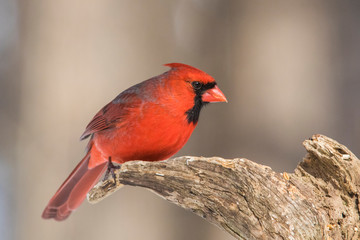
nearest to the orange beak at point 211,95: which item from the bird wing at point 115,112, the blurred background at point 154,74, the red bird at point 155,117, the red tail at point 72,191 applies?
the red bird at point 155,117

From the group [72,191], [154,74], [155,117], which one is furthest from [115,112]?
[154,74]

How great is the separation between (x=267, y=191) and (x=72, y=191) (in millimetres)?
718

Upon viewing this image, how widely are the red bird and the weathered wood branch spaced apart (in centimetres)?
9

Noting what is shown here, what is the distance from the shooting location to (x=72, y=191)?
1.59 metres

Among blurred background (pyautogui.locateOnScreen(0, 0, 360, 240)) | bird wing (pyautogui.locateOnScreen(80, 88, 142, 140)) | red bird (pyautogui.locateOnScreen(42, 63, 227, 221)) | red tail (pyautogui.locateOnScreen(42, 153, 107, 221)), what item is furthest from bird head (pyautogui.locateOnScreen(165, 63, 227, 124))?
blurred background (pyautogui.locateOnScreen(0, 0, 360, 240))

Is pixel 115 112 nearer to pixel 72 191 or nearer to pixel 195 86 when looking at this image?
pixel 195 86

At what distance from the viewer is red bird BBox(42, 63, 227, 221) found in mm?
1264

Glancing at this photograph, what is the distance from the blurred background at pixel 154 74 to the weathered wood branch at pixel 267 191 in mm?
861

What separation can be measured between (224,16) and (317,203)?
1.42 m

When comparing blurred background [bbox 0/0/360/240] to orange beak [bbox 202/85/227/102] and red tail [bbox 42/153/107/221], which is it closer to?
red tail [bbox 42/153/107/221]

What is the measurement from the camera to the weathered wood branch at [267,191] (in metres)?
1.13

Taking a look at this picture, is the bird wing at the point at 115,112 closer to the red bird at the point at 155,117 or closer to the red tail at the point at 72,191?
the red bird at the point at 155,117

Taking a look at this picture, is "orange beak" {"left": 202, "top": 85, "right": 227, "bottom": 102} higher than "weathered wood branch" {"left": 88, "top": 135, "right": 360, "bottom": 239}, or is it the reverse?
"orange beak" {"left": 202, "top": 85, "right": 227, "bottom": 102}

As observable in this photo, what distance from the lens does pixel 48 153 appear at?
2.04 metres
